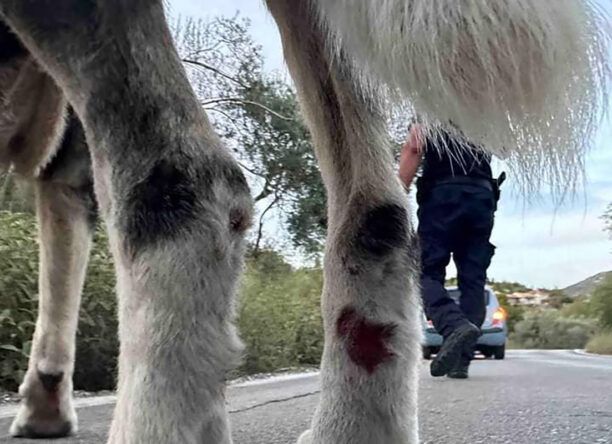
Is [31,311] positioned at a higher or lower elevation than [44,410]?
higher

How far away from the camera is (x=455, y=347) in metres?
6.41

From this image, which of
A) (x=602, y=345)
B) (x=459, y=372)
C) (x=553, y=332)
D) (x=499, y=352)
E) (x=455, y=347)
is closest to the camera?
(x=455, y=347)

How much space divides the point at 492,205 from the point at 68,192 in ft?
12.2

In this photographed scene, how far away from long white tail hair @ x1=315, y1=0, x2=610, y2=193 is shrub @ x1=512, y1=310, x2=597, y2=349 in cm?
3213

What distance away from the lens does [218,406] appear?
5.30 feet

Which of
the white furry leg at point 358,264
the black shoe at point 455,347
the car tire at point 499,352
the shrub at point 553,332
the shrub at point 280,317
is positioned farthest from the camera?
the shrub at point 553,332

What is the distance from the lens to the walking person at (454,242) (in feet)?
20.1

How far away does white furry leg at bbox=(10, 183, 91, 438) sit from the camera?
9.71 feet

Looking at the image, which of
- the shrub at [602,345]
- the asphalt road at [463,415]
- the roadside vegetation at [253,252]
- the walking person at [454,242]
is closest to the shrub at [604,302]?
the shrub at [602,345]

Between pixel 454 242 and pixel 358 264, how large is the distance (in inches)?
179

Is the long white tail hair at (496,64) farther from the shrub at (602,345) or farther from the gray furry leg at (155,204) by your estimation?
the shrub at (602,345)

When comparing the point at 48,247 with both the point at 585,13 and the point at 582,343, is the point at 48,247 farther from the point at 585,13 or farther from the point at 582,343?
the point at 582,343

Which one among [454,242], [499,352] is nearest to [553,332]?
[499,352]

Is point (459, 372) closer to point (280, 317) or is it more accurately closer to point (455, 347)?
point (455, 347)
